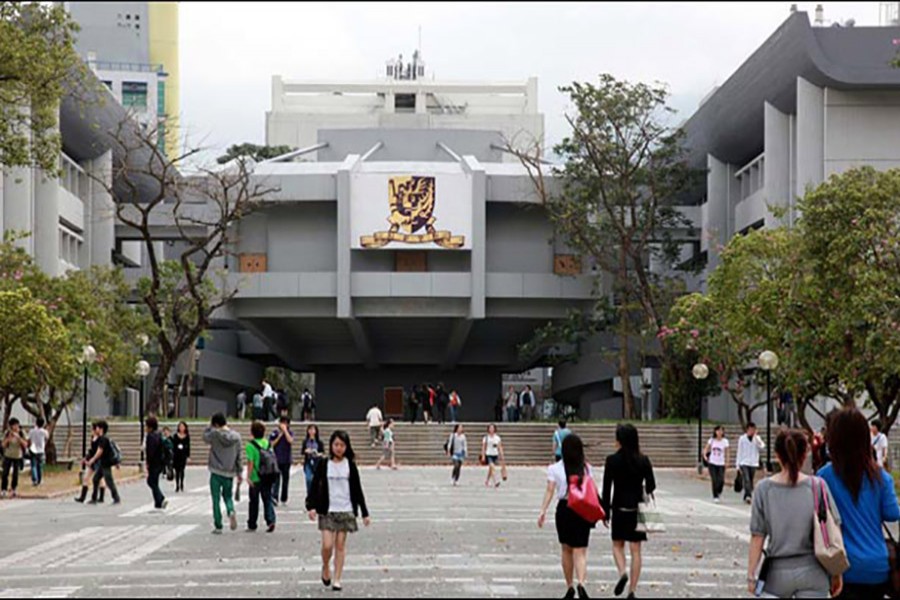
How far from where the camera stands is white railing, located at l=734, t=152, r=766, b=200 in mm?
59250

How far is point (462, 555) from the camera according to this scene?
1675 cm

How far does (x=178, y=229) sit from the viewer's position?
6147 centimetres

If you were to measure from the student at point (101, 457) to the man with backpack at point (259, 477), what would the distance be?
611cm

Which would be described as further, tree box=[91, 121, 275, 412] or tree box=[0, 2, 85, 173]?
tree box=[91, 121, 275, 412]

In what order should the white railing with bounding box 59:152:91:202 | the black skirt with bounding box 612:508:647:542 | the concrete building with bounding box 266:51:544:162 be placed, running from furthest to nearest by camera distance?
the concrete building with bounding box 266:51:544:162 → the white railing with bounding box 59:152:91:202 → the black skirt with bounding box 612:508:647:542

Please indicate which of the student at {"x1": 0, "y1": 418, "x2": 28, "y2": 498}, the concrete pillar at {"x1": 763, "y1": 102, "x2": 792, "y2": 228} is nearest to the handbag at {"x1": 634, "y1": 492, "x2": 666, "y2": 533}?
the student at {"x1": 0, "y1": 418, "x2": 28, "y2": 498}

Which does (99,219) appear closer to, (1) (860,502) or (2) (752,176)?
(2) (752,176)

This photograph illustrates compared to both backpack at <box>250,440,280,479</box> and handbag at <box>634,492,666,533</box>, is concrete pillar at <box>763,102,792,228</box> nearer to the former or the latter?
backpack at <box>250,440,280,479</box>

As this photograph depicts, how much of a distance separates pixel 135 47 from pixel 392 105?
1945 inches

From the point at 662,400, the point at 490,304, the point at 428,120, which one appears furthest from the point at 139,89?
the point at 662,400

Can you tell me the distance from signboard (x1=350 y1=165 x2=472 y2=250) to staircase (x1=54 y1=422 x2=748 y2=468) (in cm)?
Answer: 1151

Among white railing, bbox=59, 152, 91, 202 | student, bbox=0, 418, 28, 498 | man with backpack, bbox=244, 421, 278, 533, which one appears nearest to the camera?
man with backpack, bbox=244, 421, 278, 533

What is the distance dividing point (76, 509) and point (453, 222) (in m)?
37.5

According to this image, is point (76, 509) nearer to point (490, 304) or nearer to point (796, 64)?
point (796, 64)
